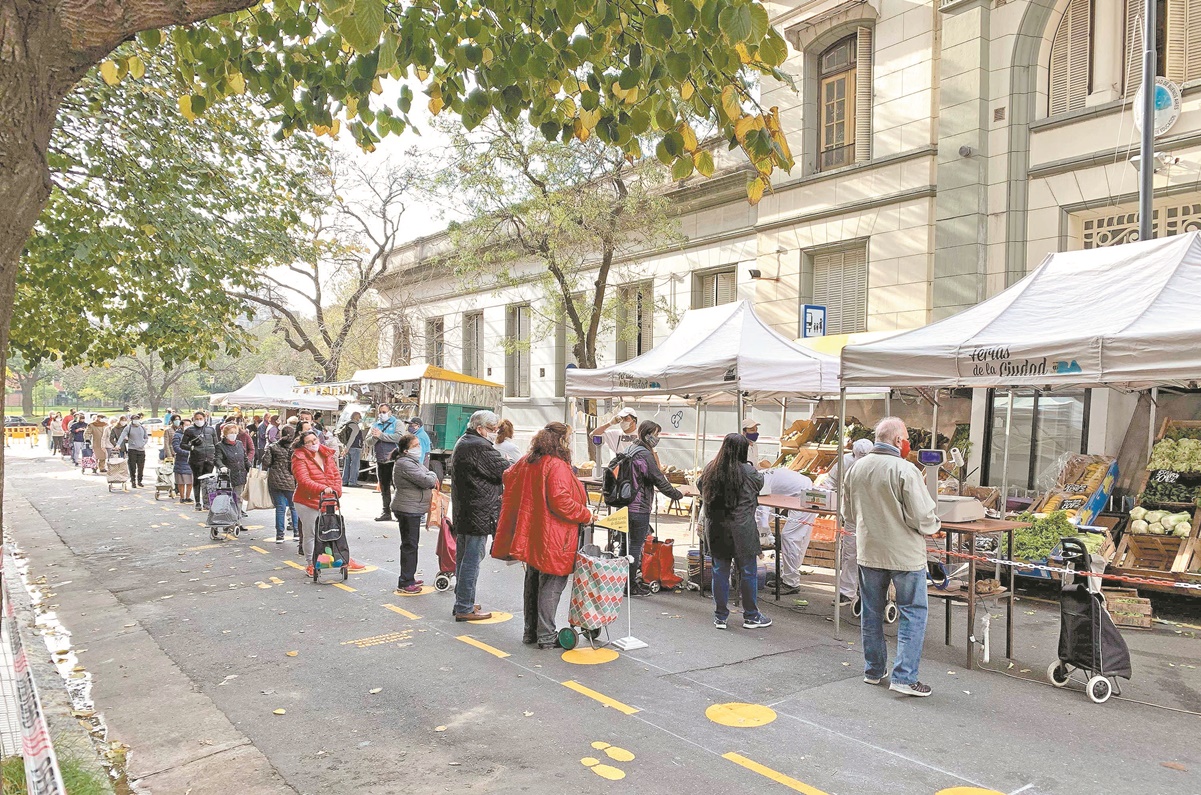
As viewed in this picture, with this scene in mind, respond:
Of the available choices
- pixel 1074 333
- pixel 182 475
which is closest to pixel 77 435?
pixel 182 475

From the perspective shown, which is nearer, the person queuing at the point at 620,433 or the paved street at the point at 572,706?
the paved street at the point at 572,706

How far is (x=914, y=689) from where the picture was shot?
602cm

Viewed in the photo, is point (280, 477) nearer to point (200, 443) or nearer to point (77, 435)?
point (200, 443)

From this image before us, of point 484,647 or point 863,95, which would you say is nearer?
point 484,647

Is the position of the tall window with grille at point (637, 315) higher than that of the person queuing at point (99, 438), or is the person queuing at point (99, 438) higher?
the tall window with grille at point (637, 315)

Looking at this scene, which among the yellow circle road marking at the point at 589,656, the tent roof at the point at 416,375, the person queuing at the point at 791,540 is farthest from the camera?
the tent roof at the point at 416,375

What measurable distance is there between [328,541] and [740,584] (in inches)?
196

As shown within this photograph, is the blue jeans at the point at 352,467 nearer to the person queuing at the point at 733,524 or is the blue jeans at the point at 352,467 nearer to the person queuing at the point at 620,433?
the person queuing at the point at 620,433

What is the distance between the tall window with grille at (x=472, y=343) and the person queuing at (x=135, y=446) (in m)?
12.3

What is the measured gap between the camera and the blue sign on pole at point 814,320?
51.5 feet

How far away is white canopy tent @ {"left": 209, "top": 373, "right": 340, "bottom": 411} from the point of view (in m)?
26.6

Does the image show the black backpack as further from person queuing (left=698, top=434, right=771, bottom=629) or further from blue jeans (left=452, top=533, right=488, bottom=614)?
blue jeans (left=452, top=533, right=488, bottom=614)

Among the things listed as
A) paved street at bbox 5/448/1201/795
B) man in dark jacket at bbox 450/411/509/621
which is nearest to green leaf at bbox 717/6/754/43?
paved street at bbox 5/448/1201/795

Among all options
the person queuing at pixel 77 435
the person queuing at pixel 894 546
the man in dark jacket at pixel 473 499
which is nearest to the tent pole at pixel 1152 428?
the person queuing at pixel 894 546
